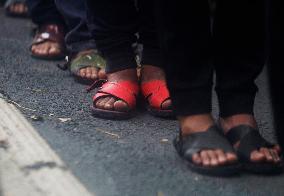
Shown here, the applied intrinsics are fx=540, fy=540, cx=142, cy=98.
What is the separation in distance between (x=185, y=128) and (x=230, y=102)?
0.15 metres

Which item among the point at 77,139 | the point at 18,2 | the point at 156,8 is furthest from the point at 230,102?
the point at 18,2

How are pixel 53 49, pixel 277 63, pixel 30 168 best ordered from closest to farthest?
pixel 30 168, pixel 277 63, pixel 53 49

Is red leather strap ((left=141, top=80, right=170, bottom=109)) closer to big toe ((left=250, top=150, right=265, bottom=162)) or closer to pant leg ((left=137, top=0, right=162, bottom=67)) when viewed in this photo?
pant leg ((left=137, top=0, right=162, bottom=67))

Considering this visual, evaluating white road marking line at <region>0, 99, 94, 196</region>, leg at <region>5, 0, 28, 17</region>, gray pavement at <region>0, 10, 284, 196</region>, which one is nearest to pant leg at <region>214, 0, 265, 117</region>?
gray pavement at <region>0, 10, 284, 196</region>

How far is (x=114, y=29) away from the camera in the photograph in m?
1.78

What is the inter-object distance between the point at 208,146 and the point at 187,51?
0.26m

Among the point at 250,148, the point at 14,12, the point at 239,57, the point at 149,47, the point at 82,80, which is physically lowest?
Answer: the point at 14,12

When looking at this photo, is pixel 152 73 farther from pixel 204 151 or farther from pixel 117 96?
pixel 204 151

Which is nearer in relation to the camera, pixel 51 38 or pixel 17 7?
pixel 51 38

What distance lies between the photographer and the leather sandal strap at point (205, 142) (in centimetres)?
144

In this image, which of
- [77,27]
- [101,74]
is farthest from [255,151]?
[77,27]

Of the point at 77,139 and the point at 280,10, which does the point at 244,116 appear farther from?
the point at 77,139

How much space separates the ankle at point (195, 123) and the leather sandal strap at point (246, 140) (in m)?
0.07

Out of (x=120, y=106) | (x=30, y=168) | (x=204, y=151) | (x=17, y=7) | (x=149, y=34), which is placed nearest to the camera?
(x=30, y=168)
